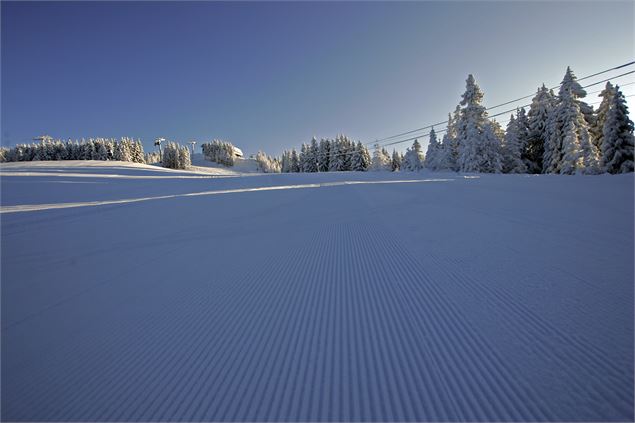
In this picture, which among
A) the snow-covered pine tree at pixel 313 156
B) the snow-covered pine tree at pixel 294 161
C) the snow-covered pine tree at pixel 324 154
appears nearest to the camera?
the snow-covered pine tree at pixel 324 154

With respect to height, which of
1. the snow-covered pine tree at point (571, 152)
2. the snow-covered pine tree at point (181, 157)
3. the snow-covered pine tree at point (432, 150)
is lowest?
the snow-covered pine tree at point (571, 152)

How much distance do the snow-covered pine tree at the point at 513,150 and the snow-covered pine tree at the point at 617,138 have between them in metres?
8.04

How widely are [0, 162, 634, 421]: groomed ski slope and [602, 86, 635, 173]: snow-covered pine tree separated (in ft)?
81.1

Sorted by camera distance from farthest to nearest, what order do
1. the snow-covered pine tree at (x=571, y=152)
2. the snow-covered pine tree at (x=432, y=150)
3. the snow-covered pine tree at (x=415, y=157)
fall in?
the snow-covered pine tree at (x=415, y=157)
the snow-covered pine tree at (x=432, y=150)
the snow-covered pine tree at (x=571, y=152)

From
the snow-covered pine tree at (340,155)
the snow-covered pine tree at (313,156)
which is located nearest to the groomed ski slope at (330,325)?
the snow-covered pine tree at (340,155)

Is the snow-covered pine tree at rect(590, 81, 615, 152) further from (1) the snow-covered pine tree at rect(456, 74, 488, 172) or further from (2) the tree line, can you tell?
(1) the snow-covered pine tree at rect(456, 74, 488, 172)

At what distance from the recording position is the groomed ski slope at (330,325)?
1929 millimetres

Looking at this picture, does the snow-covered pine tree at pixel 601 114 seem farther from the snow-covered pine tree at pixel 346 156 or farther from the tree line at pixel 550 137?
the snow-covered pine tree at pixel 346 156

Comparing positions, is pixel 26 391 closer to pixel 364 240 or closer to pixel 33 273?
pixel 33 273

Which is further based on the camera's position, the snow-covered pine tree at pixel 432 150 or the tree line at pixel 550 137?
the snow-covered pine tree at pixel 432 150

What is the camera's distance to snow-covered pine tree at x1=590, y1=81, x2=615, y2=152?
966 inches

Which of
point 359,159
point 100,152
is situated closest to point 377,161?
point 359,159

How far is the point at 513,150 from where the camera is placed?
31094 mm

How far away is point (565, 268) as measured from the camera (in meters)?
3.62
